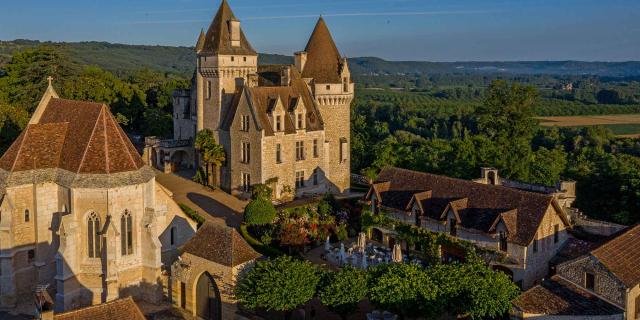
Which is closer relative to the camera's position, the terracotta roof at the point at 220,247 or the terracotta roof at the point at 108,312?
the terracotta roof at the point at 108,312

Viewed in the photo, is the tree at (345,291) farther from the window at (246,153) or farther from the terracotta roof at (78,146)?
the window at (246,153)

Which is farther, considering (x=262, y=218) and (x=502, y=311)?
(x=262, y=218)

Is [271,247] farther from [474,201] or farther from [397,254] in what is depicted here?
[474,201]

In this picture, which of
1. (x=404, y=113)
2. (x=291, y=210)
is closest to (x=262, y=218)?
(x=291, y=210)

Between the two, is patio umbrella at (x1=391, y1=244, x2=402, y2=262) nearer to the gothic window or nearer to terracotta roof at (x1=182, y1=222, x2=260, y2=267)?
the gothic window

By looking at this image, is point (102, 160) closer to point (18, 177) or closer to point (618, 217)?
point (18, 177)

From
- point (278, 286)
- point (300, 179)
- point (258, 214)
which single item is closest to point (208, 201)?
point (300, 179)

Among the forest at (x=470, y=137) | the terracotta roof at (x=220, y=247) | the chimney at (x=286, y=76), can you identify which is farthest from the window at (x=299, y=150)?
the terracotta roof at (x=220, y=247)
